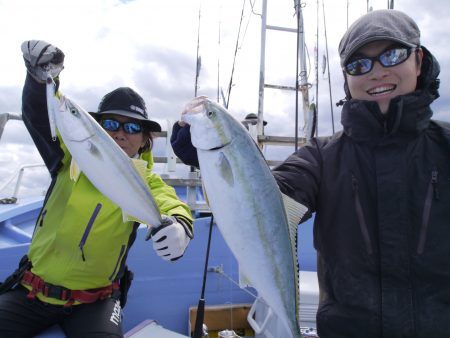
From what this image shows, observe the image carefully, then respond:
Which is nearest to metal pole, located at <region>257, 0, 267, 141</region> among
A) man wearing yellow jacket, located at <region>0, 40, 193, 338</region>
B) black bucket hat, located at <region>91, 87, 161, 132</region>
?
black bucket hat, located at <region>91, 87, 161, 132</region>

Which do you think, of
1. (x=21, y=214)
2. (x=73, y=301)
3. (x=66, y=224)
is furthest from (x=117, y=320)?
(x=21, y=214)

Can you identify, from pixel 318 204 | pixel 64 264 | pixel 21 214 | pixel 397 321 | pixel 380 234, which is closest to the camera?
pixel 397 321

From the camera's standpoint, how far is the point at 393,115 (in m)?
1.92

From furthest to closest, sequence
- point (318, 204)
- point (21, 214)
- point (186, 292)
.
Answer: point (21, 214), point (186, 292), point (318, 204)

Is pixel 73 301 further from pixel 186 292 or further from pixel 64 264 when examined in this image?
pixel 186 292

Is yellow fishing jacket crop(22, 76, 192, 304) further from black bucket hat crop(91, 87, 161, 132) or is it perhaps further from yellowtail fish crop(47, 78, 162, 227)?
yellowtail fish crop(47, 78, 162, 227)

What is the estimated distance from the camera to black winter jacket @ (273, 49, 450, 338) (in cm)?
173

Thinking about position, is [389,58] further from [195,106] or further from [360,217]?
[195,106]

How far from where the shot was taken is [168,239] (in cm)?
204

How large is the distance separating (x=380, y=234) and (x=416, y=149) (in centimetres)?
50

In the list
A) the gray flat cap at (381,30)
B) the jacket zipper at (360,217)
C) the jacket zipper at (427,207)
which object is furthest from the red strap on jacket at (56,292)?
the gray flat cap at (381,30)

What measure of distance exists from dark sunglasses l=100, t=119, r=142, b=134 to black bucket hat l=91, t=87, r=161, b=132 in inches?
2.7

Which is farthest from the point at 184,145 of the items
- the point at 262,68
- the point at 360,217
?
the point at 262,68

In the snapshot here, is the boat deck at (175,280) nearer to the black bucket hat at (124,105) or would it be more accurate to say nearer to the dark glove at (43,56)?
the black bucket hat at (124,105)
